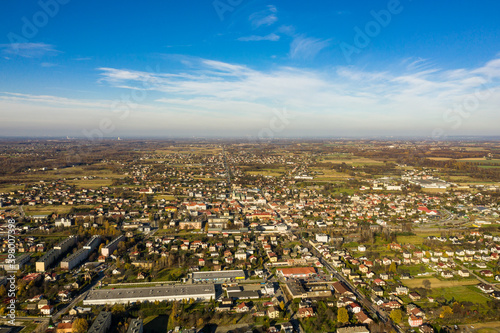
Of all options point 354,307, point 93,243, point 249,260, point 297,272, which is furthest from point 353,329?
point 93,243

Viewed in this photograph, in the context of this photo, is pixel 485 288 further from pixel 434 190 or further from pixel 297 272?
pixel 434 190

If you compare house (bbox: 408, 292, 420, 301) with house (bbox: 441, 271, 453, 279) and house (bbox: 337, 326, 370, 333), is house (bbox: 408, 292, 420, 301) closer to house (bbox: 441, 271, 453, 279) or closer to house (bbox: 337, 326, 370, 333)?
house (bbox: 441, 271, 453, 279)

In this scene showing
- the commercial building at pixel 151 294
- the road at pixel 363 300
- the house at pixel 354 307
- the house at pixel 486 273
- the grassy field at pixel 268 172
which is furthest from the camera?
the grassy field at pixel 268 172

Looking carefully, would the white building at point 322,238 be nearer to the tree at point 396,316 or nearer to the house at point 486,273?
the house at point 486,273

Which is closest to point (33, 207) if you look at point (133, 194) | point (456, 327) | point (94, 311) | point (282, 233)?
point (133, 194)

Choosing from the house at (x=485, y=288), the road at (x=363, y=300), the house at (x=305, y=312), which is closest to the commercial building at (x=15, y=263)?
the house at (x=305, y=312)

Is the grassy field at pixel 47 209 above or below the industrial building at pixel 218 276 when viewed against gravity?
above
